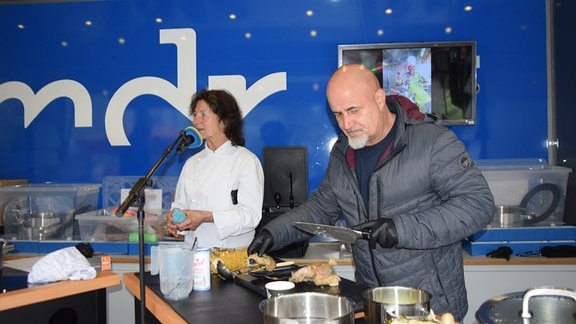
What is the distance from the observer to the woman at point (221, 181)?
8.95 ft

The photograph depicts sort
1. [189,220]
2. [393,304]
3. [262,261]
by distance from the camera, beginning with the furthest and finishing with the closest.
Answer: [189,220] < [262,261] < [393,304]

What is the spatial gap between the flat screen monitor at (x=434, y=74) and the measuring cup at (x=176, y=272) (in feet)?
7.40

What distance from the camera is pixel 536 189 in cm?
333

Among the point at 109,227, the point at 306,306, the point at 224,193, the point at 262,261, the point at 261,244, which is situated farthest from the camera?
the point at 109,227

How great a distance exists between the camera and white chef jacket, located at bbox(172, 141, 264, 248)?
107 inches

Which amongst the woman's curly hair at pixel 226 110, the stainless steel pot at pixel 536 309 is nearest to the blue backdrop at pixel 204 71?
the woman's curly hair at pixel 226 110

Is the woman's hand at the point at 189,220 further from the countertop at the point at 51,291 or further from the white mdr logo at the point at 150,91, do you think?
the white mdr logo at the point at 150,91

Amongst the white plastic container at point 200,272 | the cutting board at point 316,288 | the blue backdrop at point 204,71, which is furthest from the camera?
the blue backdrop at point 204,71

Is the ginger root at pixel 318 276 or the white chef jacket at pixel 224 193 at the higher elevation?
the white chef jacket at pixel 224 193

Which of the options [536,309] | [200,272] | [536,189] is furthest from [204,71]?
[536,309]

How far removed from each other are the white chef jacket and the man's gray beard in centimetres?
87

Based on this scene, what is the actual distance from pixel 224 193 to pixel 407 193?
1.20 meters

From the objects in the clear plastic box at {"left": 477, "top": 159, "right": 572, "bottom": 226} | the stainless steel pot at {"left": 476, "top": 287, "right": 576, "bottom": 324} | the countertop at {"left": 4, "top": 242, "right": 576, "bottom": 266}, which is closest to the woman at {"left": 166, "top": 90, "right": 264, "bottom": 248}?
the countertop at {"left": 4, "top": 242, "right": 576, "bottom": 266}

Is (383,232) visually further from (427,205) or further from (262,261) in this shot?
(262,261)
